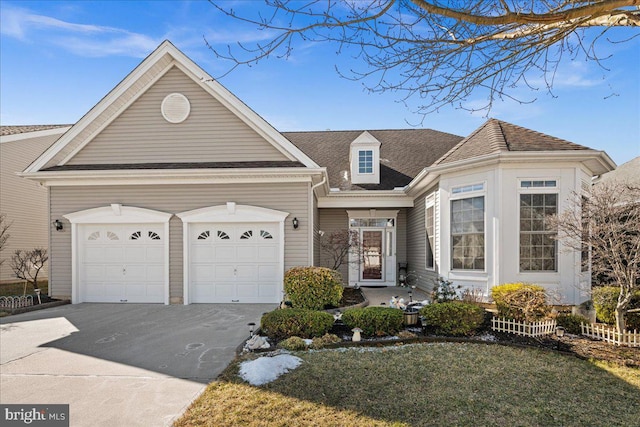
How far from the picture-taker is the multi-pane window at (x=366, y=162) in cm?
1416

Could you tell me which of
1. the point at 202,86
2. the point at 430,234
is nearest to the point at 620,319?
the point at 430,234

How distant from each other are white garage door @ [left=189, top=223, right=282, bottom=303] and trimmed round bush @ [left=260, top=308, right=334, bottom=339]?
3.49 metres

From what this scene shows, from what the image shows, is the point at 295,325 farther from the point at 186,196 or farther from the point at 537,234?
the point at 537,234

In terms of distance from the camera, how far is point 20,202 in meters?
16.0

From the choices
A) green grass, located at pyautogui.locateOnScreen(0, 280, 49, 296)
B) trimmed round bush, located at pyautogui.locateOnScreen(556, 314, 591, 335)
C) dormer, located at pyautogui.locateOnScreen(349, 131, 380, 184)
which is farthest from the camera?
dormer, located at pyautogui.locateOnScreen(349, 131, 380, 184)

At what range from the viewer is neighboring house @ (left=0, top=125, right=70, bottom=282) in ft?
50.0

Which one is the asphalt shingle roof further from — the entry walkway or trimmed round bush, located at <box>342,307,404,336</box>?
trimmed round bush, located at <box>342,307,404,336</box>

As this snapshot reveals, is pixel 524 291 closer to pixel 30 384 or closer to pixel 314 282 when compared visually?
pixel 314 282

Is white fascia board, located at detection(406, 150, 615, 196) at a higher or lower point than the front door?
A: higher

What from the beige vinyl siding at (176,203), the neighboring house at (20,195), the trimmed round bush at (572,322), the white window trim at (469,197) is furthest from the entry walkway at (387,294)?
the neighboring house at (20,195)

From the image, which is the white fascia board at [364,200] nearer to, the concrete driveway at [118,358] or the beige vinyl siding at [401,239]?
the beige vinyl siding at [401,239]

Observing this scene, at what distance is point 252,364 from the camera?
4836mm

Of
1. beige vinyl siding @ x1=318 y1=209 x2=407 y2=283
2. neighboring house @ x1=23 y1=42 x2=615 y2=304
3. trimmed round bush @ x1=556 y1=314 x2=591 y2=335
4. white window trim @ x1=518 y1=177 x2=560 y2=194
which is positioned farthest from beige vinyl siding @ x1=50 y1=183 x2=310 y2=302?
trimmed round bush @ x1=556 y1=314 x2=591 y2=335

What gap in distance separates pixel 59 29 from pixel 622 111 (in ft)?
39.4
